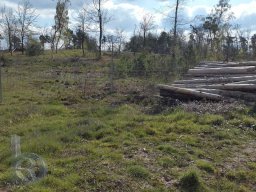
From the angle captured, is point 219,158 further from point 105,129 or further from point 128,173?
A: point 105,129

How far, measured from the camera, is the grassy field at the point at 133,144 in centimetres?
655

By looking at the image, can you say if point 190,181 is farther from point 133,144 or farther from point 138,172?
point 133,144

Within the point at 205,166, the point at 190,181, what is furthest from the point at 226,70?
the point at 190,181

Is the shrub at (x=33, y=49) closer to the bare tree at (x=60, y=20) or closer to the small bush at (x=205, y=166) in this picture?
the bare tree at (x=60, y=20)

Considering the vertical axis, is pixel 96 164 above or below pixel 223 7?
below

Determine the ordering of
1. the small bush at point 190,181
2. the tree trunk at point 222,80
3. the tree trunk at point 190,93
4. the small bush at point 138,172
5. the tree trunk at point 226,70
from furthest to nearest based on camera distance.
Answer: the tree trunk at point 226,70 → the tree trunk at point 222,80 → the tree trunk at point 190,93 → the small bush at point 138,172 → the small bush at point 190,181

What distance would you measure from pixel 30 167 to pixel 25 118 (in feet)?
16.8

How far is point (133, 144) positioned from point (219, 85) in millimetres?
6050

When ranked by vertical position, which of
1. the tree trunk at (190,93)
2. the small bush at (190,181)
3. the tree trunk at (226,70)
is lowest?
A: the small bush at (190,181)

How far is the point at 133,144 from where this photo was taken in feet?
27.9

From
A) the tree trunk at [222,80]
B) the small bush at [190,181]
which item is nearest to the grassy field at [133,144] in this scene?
the small bush at [190,181]

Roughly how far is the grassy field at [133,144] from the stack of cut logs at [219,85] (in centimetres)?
67

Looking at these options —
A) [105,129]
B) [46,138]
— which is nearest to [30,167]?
[46,138]

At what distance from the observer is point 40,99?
49.9ft
